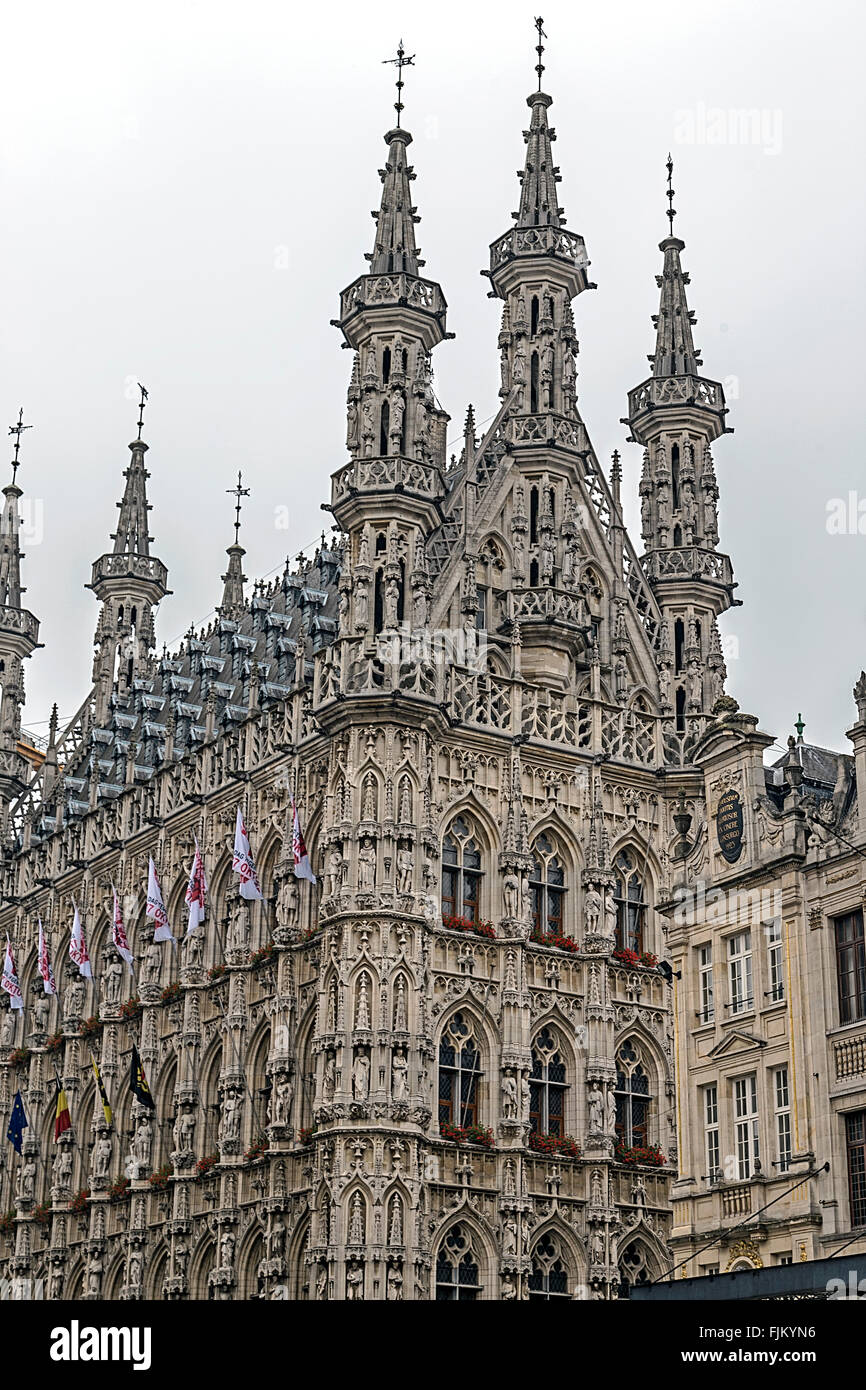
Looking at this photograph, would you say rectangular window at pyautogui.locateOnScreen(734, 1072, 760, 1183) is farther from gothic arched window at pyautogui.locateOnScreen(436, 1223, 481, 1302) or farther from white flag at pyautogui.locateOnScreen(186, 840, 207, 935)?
white flag at pyautogui.locateOnScreen(186, 840, 207, 935)

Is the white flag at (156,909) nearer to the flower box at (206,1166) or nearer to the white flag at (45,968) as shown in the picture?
the flower box at (206,1166)

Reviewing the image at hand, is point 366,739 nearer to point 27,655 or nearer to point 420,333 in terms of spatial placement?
point 420,333

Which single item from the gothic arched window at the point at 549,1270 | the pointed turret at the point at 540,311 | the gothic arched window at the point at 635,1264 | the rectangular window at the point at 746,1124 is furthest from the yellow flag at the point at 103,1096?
the rectangular window at the point at 746,1124

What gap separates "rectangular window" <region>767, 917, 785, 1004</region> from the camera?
3569 cm

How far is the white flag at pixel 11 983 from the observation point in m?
62.2

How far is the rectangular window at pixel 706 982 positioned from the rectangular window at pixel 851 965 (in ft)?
11.7

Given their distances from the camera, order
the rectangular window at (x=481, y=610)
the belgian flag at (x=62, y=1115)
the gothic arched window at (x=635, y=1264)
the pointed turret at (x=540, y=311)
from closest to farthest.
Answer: the gothic arched window at (x=635, y=1264)
the rectangular window at (x=481, y=610)
the pointed turret at (x=540, y=311)
the belgian flag at (x=62, y=1115)

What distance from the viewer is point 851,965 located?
112 feet

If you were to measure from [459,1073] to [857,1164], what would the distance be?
13.4 meters

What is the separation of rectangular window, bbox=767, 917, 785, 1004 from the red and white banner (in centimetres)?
1357

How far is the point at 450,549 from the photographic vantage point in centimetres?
5006

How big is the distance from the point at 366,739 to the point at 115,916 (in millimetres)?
12902

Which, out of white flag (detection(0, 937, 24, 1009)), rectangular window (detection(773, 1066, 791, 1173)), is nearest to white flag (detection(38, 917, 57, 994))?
white flag (detection(0, 937, 24, 1009))
